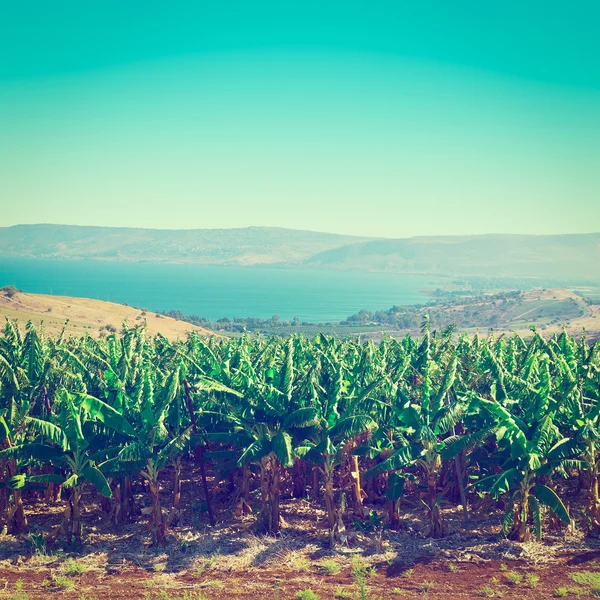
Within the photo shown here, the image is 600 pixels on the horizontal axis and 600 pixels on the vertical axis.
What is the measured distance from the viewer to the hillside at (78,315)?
304 ft

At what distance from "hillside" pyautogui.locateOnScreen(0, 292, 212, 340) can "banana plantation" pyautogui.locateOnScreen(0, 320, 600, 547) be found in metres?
67.9

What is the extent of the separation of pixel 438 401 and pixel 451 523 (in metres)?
5.34

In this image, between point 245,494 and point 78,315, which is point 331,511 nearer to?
point 245,494

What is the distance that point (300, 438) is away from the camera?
21047mm

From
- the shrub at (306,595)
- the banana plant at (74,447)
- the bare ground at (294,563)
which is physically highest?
the banana plant at (74,447)

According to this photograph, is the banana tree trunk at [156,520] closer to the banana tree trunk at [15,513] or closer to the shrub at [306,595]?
the banana tree trunk at [15,513]

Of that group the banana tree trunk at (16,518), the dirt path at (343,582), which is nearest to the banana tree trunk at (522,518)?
the dirt path at (343,582)

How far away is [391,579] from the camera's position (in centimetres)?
1767

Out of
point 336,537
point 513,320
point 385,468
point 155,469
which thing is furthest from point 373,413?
point 513,320

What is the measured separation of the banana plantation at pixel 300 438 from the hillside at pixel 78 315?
67.9 metres

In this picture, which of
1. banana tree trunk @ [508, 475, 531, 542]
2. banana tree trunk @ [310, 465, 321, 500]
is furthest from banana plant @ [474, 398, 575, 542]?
banana tree trunk @ [310, 465, 321, 500]

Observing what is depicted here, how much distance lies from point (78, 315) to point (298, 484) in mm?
92381

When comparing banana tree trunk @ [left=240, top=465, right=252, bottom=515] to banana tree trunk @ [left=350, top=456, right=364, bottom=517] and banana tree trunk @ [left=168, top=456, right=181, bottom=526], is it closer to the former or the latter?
banana tree trunk @ [left=168, top=456, right=181, bottom=526]

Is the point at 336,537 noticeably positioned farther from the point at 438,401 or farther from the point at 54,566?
the point at 54,566
